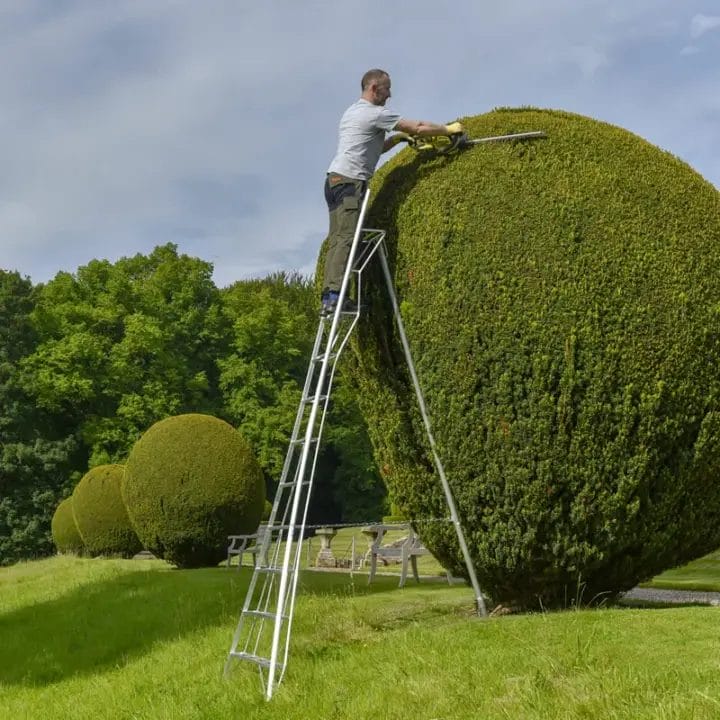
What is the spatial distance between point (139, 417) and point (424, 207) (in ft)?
101

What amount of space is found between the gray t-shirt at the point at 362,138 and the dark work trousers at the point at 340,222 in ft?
0.27

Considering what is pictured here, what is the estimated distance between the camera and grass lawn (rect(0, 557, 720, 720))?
4906 mm

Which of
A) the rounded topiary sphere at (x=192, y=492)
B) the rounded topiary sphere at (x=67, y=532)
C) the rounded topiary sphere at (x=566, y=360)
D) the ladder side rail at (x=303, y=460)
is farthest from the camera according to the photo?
the rounded topiary sphere at (x=67, y=532)

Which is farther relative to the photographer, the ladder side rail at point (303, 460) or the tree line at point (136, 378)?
the tree line at point (136, 378)

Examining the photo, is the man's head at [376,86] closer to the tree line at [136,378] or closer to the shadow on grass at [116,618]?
the shadow on grass at [116,618]

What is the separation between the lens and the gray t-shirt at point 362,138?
25.0 feet

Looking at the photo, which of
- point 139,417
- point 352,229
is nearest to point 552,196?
point 352,229

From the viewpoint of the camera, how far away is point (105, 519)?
77.7 feet

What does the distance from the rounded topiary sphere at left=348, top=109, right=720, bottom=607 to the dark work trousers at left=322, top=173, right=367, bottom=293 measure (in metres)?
0.51

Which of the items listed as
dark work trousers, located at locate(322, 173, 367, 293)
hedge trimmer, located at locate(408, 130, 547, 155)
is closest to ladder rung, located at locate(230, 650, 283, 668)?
dark work trousers, located at locate(322, 173, 367, 293)

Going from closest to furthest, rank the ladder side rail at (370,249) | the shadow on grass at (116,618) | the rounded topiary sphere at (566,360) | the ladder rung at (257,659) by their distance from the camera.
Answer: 1. the ladder rung at (257,659)
2. the rounded topiary sphere at (566,360)
3. the ladder side rail at (370,249)
4. the shadow on grass at (116,618)

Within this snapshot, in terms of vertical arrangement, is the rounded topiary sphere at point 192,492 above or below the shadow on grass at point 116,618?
above

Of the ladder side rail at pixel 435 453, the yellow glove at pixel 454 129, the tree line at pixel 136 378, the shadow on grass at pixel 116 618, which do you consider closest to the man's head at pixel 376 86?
the yellow glove at pixel 454 129

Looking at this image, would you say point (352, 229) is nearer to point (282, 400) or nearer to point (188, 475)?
point (188, 475)
